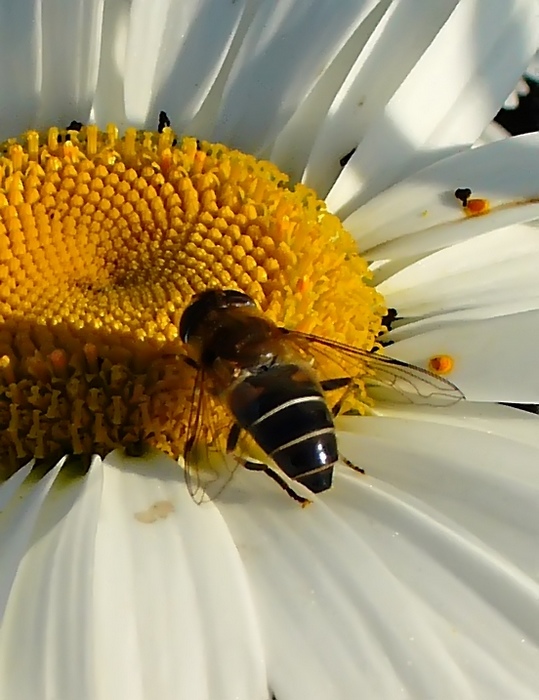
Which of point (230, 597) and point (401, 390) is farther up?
point (401, 390)

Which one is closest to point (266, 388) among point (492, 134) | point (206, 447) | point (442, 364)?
point (206, 447)

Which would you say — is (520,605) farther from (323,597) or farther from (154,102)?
(154,102)

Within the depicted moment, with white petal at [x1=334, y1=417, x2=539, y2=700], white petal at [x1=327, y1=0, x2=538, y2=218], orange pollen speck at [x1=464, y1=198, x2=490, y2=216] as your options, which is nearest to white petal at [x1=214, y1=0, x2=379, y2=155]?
white petal at [x1=327, y1=0, x2=538, y2=218]

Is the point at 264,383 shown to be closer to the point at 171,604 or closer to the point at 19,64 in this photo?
the point at 171,604

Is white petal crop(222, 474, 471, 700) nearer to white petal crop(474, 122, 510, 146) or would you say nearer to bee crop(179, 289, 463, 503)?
bee crop(179, 289, 463, 503)

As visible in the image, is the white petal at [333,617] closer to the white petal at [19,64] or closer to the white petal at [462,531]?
the white petal at [462,531]

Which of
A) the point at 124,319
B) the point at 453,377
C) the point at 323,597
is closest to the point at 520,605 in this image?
the point at 323,597
